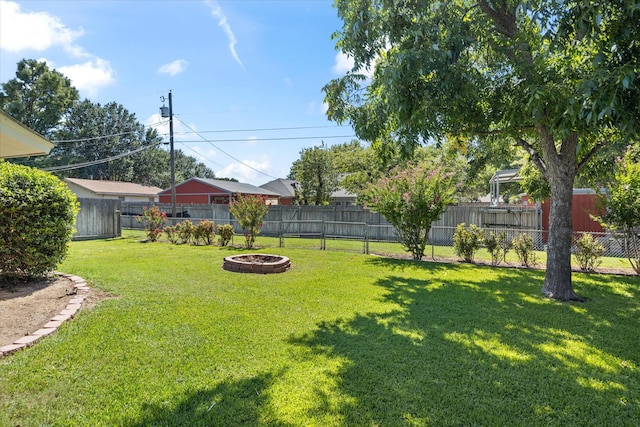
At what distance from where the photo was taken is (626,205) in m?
6.92

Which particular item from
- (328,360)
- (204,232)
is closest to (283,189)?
(204,232)

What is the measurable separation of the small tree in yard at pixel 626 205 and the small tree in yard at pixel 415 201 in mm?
3398

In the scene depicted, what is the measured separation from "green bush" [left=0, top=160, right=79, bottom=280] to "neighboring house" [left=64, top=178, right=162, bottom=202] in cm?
2239

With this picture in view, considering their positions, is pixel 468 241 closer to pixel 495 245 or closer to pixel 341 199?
pixel 495 245

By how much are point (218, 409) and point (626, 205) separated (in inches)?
334

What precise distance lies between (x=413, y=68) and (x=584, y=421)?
3.87 m

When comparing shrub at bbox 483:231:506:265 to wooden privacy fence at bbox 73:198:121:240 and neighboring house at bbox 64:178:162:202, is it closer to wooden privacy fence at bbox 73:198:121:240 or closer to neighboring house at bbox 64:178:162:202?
wooden privacy fence at bbox 73:198:121:240

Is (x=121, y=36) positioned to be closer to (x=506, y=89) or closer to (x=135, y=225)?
(x=506, y=89)

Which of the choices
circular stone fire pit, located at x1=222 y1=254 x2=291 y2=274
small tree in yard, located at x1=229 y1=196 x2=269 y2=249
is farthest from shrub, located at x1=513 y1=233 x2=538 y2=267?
small tree in yard, located at x1=229 y1=196 x2=269 y2=249

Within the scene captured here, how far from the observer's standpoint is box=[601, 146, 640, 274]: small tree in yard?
22.5 feet

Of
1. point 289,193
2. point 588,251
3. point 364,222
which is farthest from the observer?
point 289,193

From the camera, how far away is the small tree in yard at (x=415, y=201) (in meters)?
9.30

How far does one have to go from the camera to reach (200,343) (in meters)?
3.46

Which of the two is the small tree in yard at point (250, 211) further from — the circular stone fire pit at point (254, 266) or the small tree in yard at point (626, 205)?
the small tree in yard at point (626, 205)
